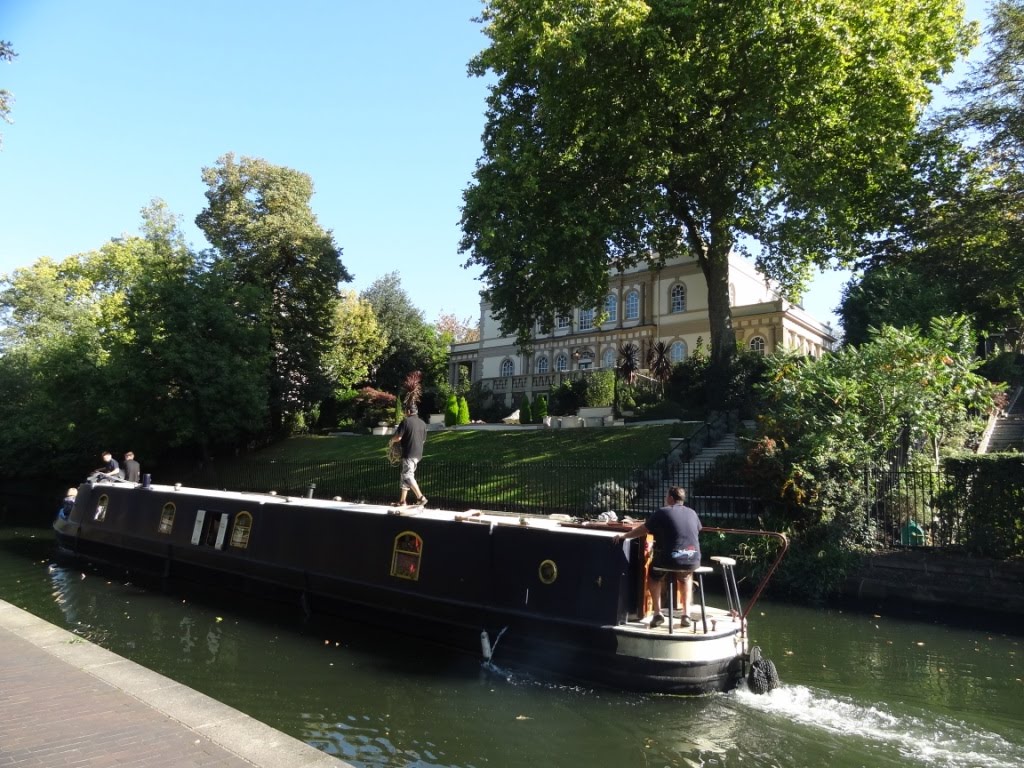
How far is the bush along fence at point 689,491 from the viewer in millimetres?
12258

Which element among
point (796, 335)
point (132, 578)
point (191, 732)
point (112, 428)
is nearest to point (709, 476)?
point (132, 578)

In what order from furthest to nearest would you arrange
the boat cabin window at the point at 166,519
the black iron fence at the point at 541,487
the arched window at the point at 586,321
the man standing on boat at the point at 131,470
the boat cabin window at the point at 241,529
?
the arched window at the point at 586,321, the man standing on boat at the point at 131,470, the black iron fence at the point at 541,487, the boat cabin window at the point at 166,519, the boat cabin window at the point at 241,529

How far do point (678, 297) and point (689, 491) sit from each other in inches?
1077

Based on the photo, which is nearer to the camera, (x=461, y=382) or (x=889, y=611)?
(x=889, y=611)

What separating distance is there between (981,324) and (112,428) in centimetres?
3407

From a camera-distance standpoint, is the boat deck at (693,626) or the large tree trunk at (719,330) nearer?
the boat deck at (693,626)

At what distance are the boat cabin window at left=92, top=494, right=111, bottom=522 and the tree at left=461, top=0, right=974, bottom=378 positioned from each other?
38.4 ft

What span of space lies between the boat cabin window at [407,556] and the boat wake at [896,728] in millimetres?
4296

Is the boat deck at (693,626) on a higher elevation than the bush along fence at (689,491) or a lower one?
lower

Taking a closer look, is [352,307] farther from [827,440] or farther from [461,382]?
[827,440]

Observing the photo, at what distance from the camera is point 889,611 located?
1195cm

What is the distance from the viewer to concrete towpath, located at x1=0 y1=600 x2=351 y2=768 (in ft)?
14.5

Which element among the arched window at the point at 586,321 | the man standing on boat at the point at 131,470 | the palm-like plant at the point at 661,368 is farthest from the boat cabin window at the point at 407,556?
the arched window at the point at 586,321

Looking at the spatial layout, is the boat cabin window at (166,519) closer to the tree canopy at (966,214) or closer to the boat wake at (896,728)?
the boat wake at (896,728)
